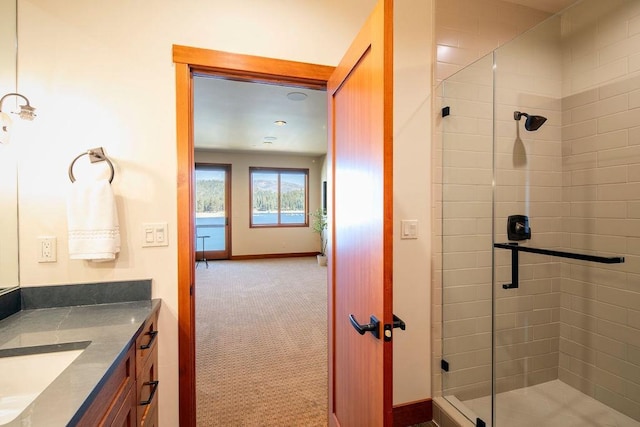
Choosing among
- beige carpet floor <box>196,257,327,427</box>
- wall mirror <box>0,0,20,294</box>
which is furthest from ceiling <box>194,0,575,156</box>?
beige carpet floor <box>196,257,327,427</box>

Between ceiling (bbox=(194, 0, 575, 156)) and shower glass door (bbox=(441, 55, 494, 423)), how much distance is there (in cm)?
83

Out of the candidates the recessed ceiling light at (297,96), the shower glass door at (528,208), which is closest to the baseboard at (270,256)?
the recessed ceiling light at (297,96)

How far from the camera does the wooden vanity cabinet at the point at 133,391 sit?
842 millimetres

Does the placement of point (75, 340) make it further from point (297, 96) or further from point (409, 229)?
point (297, 96)

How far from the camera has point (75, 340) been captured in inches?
41.0

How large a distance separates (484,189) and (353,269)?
116 cm

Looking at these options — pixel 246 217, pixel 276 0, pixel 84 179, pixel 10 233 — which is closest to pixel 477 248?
pixel 276 0

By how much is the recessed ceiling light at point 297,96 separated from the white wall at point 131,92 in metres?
1.78

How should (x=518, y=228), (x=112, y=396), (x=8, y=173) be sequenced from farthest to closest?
(x=518, y=228)
(x=8, y=173)
(x=112, y=396)

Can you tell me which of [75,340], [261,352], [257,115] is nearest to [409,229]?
[75,340]

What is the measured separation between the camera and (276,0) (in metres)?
1.65

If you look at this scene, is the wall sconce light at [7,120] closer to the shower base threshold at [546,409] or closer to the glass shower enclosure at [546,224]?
the glass shower enclosure at [546,224]

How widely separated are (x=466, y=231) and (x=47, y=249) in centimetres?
233

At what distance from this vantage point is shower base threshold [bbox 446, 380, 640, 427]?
1.76 metres
